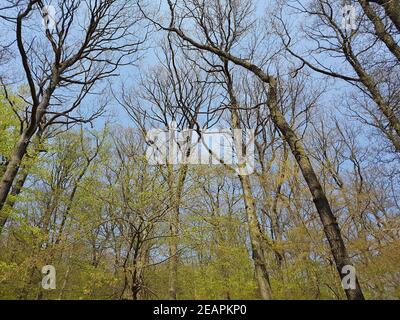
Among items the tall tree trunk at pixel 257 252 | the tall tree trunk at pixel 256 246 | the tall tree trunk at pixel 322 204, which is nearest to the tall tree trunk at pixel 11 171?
the tall tree trunk at pixel 256 246

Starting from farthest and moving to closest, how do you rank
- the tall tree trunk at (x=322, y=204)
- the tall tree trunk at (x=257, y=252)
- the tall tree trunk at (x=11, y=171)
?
the tall tree trunk at (x=257, y=252), the tall tree trunk at (x=11, y=171), the tall tree trunk at (x=322, y=204)

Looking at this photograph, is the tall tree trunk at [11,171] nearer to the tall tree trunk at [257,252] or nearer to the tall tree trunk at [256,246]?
the tall tree trunk at [256,246]

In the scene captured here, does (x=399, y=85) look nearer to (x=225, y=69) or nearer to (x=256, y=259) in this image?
(x=225, y=69)

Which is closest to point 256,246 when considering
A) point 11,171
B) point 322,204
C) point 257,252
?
point 257,252

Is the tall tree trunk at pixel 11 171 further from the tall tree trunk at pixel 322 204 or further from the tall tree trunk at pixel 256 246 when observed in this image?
the tall tree trunk at pixel 322 204

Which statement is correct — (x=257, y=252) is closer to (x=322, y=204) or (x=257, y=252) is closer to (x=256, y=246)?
(x=256, y=246)

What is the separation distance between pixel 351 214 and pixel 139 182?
8845mm

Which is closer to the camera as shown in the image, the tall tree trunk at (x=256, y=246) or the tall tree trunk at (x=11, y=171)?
the tall tree trunk at (x=11, y=171)

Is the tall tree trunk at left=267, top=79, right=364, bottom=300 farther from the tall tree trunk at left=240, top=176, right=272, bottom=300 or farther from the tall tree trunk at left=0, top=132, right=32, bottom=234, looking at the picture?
the tall tree trunk at left=0, top=132, right=32, bottom=234

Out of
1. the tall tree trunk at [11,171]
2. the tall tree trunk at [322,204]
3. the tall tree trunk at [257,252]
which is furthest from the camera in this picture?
the tall tree trunk at [257,252]

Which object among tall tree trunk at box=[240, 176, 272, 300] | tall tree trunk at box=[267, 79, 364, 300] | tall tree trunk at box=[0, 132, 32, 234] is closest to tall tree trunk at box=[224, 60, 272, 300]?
tall tree trunk at box=[240, 176, 272, 300]

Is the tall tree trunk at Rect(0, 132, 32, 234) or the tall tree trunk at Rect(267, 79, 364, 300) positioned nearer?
the tall tree trunk at Rect(267, 79, 364, 300)

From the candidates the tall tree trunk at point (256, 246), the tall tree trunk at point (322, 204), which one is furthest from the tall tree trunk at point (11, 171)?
the tall tree trunk at point (322, 204)
